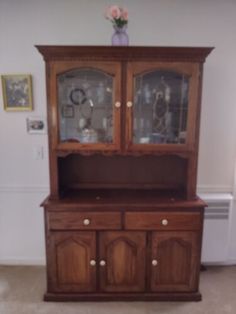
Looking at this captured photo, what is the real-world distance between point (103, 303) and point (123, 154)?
48.4 inches

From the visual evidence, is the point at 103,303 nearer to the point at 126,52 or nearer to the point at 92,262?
the point at 92,262

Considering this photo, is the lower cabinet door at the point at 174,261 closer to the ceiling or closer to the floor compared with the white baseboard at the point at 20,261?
closer to the ceiling

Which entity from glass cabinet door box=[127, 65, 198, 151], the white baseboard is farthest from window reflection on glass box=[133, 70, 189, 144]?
the white baseboard

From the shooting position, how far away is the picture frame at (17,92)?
2.35m

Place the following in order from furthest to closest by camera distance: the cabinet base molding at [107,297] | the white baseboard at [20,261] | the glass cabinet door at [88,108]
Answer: the white baseboard at [20,261]
the cabinet base molding at [107,297]
the glass cabinet door at [88,108]

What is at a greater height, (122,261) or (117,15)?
(117,15)

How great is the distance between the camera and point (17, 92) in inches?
93.4

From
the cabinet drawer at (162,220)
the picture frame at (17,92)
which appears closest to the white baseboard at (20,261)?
the cabinet drawer at (162,220)

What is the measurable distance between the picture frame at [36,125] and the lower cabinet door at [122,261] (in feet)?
3.70

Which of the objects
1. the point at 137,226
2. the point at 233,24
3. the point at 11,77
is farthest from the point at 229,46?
the point at 11,77

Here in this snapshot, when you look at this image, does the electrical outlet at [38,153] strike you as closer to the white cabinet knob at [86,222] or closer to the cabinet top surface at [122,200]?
the cabinet top surface at [122,200]

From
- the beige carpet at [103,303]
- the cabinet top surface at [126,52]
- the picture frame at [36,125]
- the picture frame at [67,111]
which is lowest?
the beige carpet at [103,303]

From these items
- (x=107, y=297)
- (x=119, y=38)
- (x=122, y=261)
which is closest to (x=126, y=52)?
(x=119, y=38)

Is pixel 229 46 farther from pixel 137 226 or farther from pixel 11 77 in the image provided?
pixel 11 77
